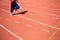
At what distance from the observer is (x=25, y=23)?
39.0 ft

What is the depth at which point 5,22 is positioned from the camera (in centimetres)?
1241

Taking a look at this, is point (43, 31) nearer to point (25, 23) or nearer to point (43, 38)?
point (43, 38)

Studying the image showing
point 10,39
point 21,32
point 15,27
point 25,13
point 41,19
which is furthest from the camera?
point 25,13

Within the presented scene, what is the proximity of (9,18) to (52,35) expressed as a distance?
526 centimetres

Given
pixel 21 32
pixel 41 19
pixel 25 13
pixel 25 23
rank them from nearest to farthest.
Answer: pixel 21 32 → pixel 25 23 → pixel 41 19 → pixel 25 13

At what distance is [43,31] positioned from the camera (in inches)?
402

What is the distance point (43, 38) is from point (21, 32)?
174 cm

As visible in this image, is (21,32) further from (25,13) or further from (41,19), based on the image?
(25,13)

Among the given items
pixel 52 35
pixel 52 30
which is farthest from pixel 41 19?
pixel 52 35

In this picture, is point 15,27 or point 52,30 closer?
point 52,30

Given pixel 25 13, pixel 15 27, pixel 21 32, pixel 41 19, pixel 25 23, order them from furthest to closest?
pixel 25 13 < pixel 41 19 < pixel 25 23 < pixel 15 27 < pixel 21 32

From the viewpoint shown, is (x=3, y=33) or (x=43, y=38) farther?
(x=3, y=33)

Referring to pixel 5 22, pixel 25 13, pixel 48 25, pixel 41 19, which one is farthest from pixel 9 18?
pixel 48 25

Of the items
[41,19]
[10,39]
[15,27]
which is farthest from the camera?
[41,19]
